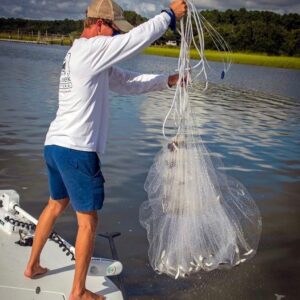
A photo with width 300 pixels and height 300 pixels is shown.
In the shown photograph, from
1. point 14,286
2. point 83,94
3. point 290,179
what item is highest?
point 83,94

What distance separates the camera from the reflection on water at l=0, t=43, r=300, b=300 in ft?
14.5

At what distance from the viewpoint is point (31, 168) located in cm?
753

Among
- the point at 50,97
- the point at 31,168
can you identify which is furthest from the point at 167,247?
the point at 50,97

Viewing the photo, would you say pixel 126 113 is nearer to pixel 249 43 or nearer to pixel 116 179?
pixel 116 179

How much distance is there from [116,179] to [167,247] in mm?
3755

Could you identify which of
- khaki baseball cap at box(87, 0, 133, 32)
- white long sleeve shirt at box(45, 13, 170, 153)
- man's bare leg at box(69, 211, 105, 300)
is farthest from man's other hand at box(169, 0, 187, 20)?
man's bare leg at box(69, 211, 105, 300)

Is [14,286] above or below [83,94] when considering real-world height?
below

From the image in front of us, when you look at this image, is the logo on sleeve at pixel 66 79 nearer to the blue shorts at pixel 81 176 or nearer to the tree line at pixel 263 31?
the blue shorts at pixel 81 176

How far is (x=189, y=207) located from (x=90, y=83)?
1398 millimetres

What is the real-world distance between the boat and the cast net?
0.54m

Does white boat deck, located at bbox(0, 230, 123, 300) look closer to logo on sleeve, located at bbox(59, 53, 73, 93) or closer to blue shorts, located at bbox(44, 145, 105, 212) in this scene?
blue shorts, located at bbox(44, 145, 105, 212)

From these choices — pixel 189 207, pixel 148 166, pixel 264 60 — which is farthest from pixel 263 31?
pixel 189 207

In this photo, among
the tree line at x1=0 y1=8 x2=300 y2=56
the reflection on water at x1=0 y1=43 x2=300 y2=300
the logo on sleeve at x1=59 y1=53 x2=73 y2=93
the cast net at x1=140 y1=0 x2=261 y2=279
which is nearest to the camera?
the logo on sleeve at x1=59 y1=53 x2=73 y2=93

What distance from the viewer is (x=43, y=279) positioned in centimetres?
334
